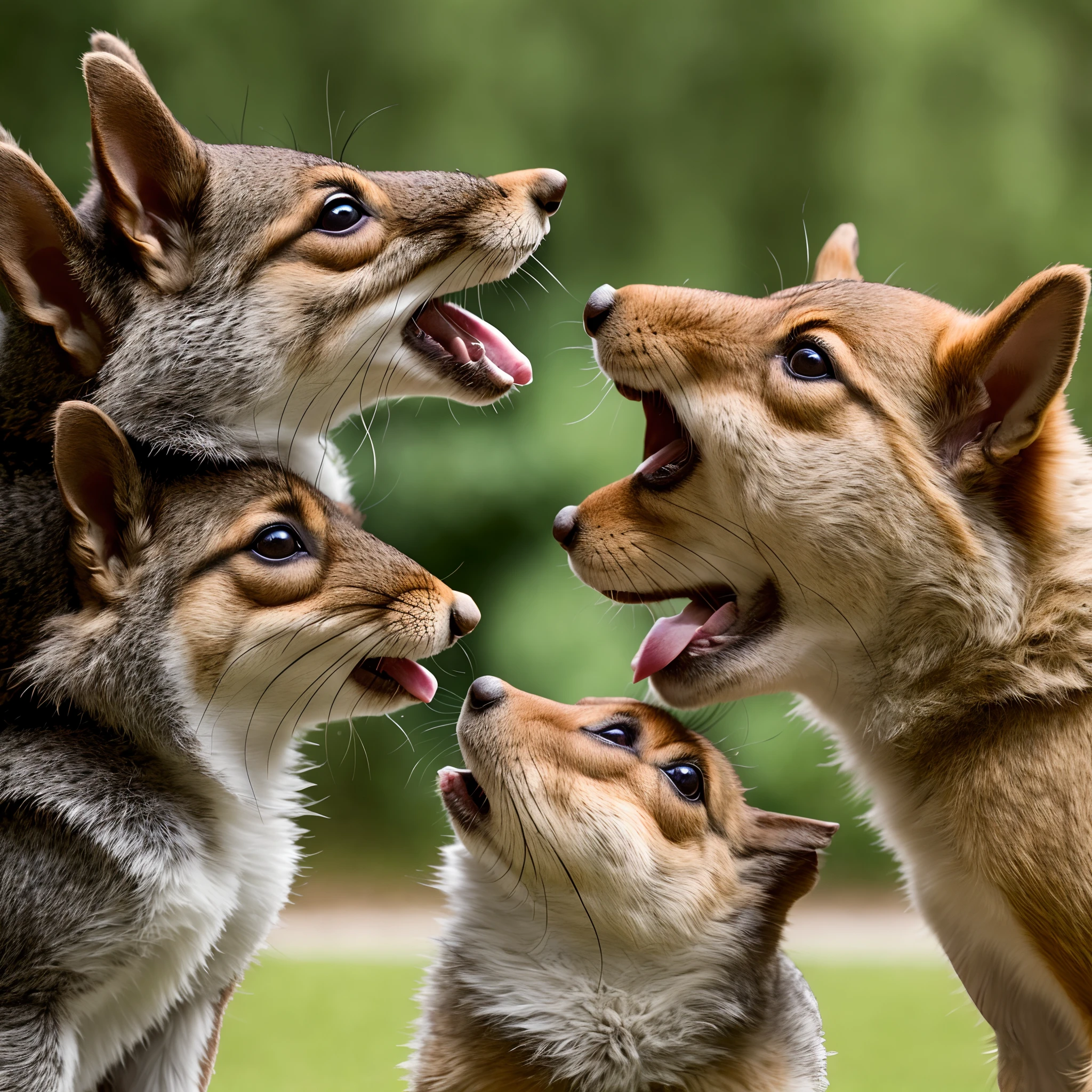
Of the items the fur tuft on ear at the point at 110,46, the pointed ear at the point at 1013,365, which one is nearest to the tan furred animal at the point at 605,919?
the pointed ear at the point at 1013,365

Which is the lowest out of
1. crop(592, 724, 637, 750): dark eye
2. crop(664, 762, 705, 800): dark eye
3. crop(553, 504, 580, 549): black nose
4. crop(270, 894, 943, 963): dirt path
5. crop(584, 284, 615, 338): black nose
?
crop(270, 894, 943, 963): dirt path

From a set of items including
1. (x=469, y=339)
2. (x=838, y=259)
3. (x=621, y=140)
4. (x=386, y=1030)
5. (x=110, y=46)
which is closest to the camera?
(x=469, y=339)

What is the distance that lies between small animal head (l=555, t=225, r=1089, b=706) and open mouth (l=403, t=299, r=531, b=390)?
11 cm

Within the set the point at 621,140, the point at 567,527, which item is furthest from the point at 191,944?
the point at 621,140

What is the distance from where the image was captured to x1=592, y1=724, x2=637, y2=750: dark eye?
1.47 m

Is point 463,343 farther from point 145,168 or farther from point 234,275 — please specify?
point 145,168

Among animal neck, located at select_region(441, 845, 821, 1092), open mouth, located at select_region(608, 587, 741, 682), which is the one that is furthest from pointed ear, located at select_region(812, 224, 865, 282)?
animal neck, located at select_region(441, 845, 821, 1092)

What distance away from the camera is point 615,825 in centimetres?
137

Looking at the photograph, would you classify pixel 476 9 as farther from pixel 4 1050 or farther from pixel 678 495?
pixel 4 1050

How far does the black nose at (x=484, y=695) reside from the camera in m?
1.42

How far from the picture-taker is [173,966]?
1354 mm

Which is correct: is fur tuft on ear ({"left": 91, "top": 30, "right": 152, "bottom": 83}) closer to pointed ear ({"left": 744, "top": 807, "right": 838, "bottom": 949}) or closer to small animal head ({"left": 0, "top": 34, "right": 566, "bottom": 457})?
small animal head ({"left": 0, "top": 34, "right": 566, "bottom": 457})

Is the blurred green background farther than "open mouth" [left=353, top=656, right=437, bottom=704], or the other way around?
A: the blurred green background

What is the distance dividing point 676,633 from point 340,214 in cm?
61
